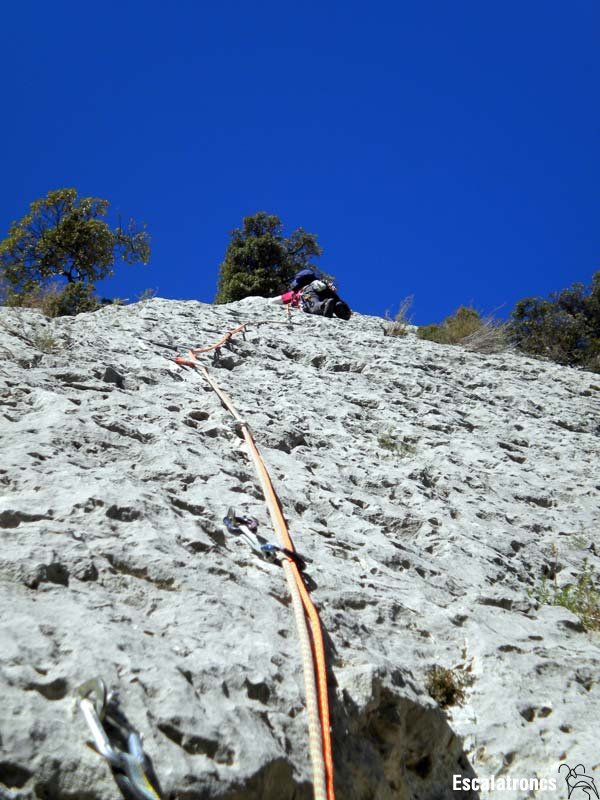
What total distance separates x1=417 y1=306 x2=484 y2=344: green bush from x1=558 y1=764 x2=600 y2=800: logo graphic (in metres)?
9.29

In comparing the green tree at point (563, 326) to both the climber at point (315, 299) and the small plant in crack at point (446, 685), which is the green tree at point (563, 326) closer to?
the climber at point (315, 299)

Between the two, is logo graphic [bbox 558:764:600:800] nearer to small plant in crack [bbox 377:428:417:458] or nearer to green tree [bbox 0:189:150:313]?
small plant in crack [bbox 377:428:417:458]

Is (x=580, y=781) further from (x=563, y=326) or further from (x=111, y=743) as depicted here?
(x=563, y=326)

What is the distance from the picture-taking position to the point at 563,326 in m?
16.2

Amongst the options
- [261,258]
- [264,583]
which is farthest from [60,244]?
[264,583]

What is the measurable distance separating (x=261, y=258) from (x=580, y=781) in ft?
64.7

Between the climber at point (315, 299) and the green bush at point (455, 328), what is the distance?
1.65 meters

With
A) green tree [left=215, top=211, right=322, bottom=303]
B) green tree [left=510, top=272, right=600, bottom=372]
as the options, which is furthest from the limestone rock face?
green tree [left=215, top=211, right=322, bottom=303]

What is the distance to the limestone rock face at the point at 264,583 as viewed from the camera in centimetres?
184

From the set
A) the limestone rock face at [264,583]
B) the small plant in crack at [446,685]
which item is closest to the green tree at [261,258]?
the limestone rock face at [264,583]

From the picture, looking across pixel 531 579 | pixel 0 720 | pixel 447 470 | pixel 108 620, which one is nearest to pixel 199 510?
pixel 108 620

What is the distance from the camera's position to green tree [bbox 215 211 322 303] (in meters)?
20.2

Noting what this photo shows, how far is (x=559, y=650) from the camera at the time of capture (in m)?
2.94

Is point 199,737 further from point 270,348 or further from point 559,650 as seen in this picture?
point 270,348
